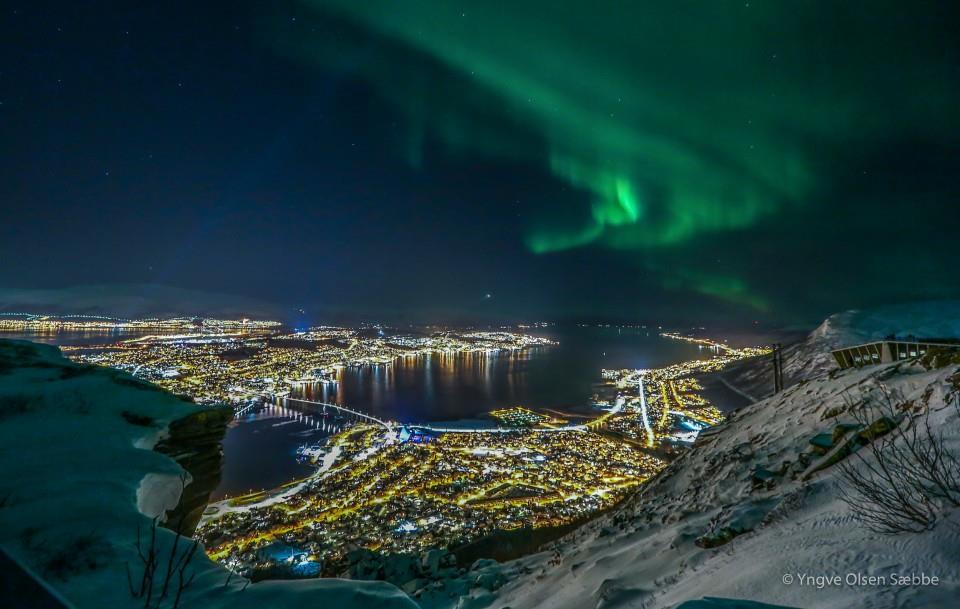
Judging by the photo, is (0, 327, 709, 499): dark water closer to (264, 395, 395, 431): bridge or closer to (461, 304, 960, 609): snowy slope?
(264, 395, 395, 431): bridge

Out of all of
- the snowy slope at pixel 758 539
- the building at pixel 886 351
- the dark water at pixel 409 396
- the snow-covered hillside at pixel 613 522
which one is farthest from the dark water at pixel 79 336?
the building at pixel 886 351

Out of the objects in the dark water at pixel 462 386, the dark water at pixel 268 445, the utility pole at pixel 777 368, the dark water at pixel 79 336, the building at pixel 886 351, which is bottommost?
the dark water at pixel 462 386

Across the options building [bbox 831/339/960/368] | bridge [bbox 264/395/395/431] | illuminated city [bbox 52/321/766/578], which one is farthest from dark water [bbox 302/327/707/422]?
building [bbox 831/339/960/368]

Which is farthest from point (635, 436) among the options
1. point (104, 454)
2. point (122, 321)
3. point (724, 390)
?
point (122, 321)

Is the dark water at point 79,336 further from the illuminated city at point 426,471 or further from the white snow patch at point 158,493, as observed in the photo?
the white snow patch at point 158,493

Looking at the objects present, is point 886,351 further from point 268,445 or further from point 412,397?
point 412,397

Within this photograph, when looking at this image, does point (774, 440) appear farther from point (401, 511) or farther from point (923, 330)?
point (923, 330)
